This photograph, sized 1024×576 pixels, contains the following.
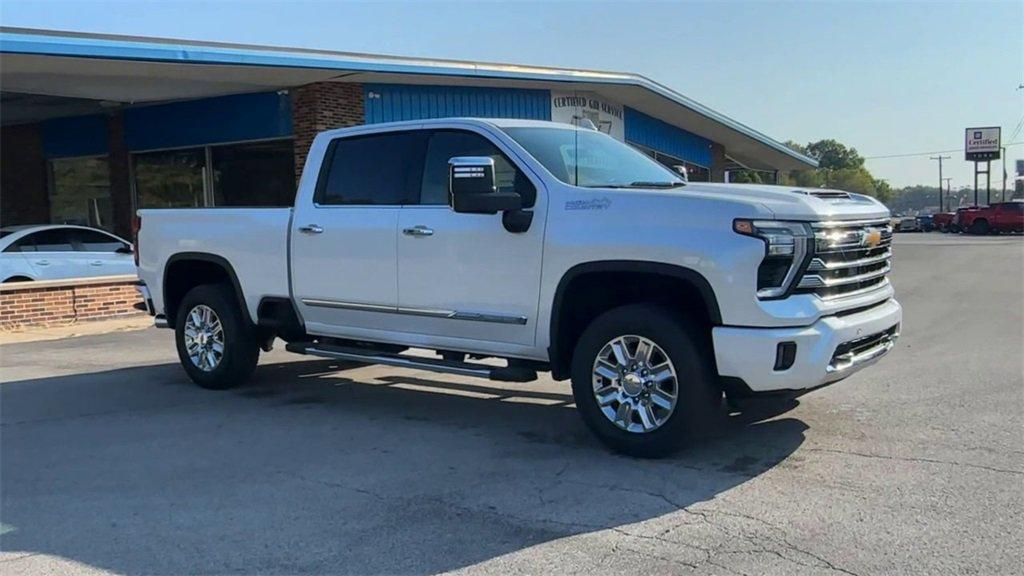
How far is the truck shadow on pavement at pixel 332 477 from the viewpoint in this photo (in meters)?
4.25

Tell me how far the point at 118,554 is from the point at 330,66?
11.4 metres

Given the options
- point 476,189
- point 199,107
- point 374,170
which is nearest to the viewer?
point 476,189

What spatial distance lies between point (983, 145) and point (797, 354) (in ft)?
259

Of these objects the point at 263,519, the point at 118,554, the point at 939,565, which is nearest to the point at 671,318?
the point at 939,565

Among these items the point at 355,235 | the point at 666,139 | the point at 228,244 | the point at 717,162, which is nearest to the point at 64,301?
the point at 228,244

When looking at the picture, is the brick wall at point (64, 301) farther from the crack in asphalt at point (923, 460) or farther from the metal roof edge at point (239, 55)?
the crack in asphalt at point (923, 460)

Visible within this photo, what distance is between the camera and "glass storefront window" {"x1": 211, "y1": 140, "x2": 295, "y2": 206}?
17.0 meters

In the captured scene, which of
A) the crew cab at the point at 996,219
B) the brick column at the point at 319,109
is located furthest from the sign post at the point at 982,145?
the brick column at the point at 319,109

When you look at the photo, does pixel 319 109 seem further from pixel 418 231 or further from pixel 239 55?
pixel 418 231

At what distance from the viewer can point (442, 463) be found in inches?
219

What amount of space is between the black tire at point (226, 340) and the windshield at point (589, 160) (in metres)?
3.04

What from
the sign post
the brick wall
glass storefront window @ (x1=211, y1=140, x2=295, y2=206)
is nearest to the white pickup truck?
the brick wall

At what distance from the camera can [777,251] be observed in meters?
4.99

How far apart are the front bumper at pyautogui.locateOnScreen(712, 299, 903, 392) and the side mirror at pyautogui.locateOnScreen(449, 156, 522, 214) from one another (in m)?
1.59
